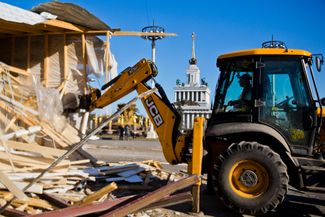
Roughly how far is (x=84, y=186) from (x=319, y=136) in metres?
4.31

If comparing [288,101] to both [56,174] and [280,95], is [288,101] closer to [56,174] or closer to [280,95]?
[280,95]

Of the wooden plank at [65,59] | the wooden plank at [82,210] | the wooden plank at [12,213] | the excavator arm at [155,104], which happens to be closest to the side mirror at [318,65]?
the excavator arm at [155,104]

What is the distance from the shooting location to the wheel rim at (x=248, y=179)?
18.3 ft

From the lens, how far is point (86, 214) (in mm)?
4523

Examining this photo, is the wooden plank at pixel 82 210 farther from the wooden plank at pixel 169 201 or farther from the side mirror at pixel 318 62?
the side mirror at pixel 318 62

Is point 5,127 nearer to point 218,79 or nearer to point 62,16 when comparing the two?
point 62,16

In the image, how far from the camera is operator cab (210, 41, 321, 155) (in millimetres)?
5867

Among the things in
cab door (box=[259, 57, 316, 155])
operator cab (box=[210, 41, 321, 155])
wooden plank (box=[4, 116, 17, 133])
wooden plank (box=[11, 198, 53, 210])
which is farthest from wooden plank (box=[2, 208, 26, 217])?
cab door (box=[259, 57, 316, 155])

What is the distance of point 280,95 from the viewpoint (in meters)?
5.97

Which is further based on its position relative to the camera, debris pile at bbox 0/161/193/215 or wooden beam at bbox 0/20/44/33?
wooden beam at bbox 0/20/44/33

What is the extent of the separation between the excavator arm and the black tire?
→ 1.06m

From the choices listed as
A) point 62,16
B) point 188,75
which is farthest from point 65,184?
point 188,75

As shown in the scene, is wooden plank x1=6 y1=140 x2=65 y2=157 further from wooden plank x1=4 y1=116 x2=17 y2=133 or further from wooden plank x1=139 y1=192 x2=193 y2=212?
wooden plank x1=139 y1=192 x2=193 y2=212

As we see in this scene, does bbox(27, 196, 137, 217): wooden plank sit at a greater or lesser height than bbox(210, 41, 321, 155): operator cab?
lesser
